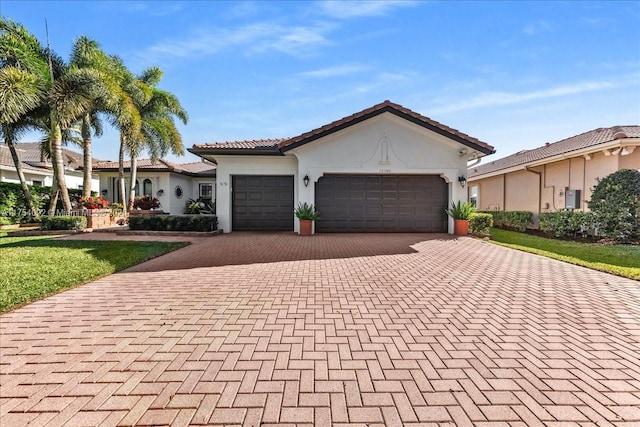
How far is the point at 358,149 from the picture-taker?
1246cm

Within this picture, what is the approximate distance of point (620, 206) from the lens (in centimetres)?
1026

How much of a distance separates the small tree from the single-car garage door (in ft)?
39.0

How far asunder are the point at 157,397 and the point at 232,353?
2.41 ft

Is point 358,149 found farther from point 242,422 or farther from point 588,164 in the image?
point 242,422

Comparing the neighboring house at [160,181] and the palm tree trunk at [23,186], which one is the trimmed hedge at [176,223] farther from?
the palm tree trunk at [23,186]

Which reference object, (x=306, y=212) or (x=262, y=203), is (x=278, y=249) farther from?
(x=262, y=203)

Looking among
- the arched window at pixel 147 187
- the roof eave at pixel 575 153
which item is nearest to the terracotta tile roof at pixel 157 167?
the arched window at pixel 147 187

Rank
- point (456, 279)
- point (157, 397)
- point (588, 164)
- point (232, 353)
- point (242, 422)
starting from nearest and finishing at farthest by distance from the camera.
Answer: point (242, 422) < point (157, 397) < point (232, 353) < point (456, 279) < point (588, 164)

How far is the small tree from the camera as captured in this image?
1013 cm

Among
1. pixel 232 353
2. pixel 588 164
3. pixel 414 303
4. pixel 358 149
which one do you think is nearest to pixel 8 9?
pixel 358 149

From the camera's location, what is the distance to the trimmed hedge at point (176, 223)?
12359 mm

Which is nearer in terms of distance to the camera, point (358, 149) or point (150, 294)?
point (150, 294)

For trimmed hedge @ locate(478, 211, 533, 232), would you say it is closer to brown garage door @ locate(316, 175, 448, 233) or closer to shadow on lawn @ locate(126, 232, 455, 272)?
brown garage door @ locate(316, 175, 448, 233)

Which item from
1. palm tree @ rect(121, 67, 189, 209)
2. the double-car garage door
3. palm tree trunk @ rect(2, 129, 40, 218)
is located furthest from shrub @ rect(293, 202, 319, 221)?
palm tree trunk @ rect(2, 129, 40, 218)
